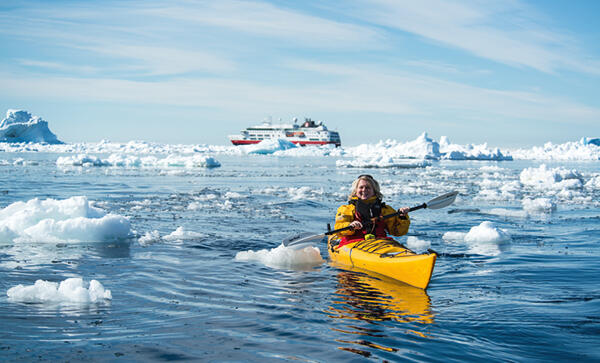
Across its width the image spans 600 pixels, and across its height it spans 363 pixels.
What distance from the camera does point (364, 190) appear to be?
5.79 metres

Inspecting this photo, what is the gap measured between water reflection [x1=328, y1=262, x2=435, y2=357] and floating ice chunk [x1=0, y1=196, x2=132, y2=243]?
323 centimetres

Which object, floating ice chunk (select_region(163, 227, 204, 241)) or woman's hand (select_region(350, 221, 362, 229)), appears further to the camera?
floating ice chunk (select_region(163, 227, 204, 241))

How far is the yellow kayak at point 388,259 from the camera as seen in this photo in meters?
4.66

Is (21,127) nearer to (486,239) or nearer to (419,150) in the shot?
(419,150)

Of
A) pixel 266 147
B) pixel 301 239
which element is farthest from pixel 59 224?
pixel 266 147

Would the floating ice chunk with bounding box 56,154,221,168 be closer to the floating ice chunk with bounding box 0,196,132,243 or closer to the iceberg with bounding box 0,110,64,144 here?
the floating ice chunk with bounding box 0,196,132,243

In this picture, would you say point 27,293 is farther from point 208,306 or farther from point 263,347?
point 263,347

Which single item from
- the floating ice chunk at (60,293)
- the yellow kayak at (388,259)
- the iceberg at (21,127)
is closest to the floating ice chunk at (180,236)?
the yellow kayak at (388,259)

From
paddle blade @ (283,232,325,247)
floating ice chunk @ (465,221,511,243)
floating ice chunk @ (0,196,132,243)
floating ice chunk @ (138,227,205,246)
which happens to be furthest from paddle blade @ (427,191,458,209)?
floating ice chunk @ (0,196,132,243)

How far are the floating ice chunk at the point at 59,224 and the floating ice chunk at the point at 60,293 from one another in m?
2.55

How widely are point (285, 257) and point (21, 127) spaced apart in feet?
230

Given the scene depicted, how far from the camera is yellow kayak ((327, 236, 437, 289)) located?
4664mm

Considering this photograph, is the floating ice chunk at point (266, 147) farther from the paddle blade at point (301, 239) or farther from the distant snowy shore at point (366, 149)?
the paddle blade at point (301, 239)

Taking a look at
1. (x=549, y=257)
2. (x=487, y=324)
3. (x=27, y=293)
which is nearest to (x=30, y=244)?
(x=27, y=293)
